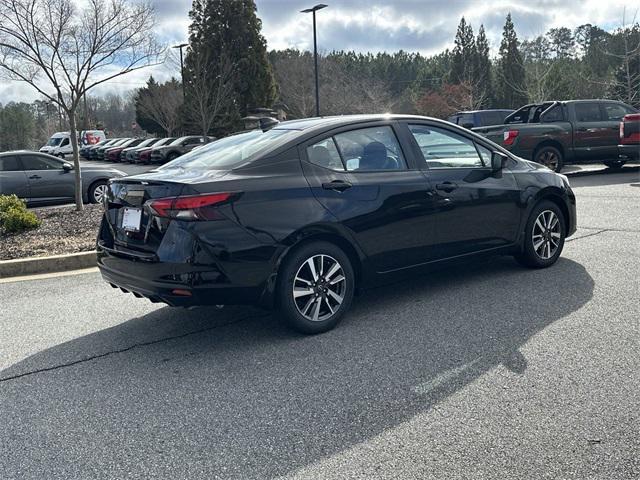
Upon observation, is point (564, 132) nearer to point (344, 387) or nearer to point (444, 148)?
point (444, 148)

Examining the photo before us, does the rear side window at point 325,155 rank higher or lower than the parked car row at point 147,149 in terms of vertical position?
lower

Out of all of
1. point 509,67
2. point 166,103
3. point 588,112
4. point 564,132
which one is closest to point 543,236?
point 564,132

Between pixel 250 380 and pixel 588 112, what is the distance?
13821 mm

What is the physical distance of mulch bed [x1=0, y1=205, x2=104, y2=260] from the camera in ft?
24.0

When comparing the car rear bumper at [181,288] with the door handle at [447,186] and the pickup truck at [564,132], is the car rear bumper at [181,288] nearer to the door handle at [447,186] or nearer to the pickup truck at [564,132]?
the door handle at [447,186]

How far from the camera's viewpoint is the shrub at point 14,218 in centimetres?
823

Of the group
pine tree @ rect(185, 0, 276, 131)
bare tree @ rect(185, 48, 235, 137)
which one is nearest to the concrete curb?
bare tree @ rect(185, 48, 235, 137)

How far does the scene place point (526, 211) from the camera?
5664mm

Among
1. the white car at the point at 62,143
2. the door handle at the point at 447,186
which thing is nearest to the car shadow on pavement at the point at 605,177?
the door handle at the point at 447,186

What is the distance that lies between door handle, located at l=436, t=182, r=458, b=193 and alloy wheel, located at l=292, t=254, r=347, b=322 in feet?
4.02

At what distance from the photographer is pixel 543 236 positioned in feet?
19.2

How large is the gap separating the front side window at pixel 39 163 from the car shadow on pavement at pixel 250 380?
933cm

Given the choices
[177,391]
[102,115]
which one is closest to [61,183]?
[177,391]

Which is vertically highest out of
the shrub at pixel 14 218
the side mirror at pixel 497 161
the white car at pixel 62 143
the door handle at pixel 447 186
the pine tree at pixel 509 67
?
the pine tree at pixel 509 67
